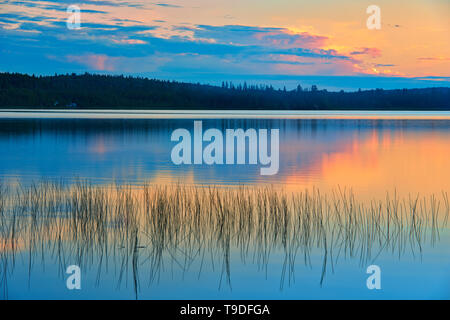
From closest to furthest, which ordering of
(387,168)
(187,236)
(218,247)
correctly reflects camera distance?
(218,247) < (187,236) < (387,168)

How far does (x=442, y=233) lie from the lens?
421 inches

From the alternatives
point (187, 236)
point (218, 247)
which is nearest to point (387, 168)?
point (187, 236)

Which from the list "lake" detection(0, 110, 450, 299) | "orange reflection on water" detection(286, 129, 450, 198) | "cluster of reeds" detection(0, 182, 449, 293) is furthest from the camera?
"orange reflection on water" detection(286, 129, 450, 198)

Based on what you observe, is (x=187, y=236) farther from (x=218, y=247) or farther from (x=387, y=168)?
(x=387, y=168)

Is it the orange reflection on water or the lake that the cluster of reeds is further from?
the orange reflection on water

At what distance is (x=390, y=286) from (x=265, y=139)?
30856 millimetres

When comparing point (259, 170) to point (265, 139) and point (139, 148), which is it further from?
point (265, 139)

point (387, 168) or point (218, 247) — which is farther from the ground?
point (387, 168)

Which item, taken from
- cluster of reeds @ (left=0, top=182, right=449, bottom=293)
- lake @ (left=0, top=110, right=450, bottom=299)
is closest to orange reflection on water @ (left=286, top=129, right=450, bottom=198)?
lake @ (left=0, top=110, right=450, bottom=299)

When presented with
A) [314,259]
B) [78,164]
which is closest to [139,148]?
[78,164]

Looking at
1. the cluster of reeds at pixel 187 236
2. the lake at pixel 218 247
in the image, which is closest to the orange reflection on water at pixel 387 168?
the lake at pixel 218 247

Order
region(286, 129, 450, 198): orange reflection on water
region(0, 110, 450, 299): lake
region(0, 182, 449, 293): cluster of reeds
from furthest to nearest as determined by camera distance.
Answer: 1. region(286, 129, 450, 198): orange reflection on water
2. region(0, 182, 449, 293): cluster of reeds
3. region(0, 110, 450, 299): lake

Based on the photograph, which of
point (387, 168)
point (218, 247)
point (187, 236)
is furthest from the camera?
point (387, 168)

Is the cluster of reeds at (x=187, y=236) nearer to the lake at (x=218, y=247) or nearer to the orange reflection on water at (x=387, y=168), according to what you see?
the lake at (x=218, y=247)
